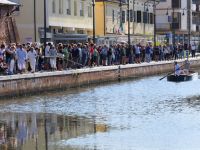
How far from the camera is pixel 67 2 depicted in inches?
2859

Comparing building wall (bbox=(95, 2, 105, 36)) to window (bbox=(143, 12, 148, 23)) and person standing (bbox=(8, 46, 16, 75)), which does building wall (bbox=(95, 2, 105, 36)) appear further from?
person standing (bbox=(8, 46, 16, 75))

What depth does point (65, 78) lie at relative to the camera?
47000mm

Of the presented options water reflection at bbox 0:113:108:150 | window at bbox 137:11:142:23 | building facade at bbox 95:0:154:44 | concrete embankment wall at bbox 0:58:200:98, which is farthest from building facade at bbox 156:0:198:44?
water reflection at bbox 0:113:108:150

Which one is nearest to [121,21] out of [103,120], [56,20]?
[56,20]

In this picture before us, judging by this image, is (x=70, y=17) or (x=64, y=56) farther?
(x=70, y=17)

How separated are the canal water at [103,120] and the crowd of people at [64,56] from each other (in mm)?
2754

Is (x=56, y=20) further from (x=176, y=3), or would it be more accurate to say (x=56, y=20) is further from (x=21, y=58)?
(x=176, y=3)

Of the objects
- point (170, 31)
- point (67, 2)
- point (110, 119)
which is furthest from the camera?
point (170, 31)

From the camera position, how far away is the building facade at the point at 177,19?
113 meters

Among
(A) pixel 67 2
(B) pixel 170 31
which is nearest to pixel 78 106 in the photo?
(A) pixel 67 2

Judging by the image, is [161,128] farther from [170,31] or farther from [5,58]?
[170,31]

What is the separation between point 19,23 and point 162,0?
182ft

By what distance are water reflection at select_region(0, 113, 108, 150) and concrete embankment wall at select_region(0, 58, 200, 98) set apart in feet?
23.2

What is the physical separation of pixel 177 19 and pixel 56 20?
166 feet
